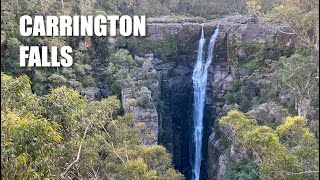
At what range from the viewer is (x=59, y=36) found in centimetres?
1775

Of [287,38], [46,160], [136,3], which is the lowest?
[46,160]

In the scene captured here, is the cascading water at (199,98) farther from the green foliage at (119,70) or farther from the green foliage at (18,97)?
the green foliage at (18,97)

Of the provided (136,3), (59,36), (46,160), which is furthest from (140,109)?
(136,3)

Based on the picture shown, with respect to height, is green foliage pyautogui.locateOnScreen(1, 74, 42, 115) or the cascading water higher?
green foliage pyautogui.locateOnScreen(1, 74, 42, 115)

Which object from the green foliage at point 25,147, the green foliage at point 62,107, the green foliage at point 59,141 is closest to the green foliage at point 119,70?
the green foliage at point 59,141

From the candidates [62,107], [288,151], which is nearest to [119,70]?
[288,151]

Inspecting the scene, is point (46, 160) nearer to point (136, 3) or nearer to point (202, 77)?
point (202, 77)

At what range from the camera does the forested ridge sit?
600cm

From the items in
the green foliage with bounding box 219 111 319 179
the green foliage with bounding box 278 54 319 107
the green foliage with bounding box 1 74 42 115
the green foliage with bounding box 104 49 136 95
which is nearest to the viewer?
the green foliage with bounding box 1 74 42 115

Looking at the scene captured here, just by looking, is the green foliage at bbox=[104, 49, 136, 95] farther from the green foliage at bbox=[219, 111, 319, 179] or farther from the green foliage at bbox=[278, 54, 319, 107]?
the green foliage at bbox=[219, 111, 319, 179]

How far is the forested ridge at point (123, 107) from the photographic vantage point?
6004mm

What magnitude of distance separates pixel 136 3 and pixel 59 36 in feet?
34.3

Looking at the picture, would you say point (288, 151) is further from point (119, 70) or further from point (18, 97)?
point (119, 70)

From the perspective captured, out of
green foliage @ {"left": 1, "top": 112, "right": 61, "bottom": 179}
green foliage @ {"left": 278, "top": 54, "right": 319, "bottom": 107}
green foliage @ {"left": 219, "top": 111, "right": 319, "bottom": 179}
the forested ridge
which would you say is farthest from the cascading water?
green foliage @ {"left": 1, "top": 112, "right": 61, "bottom": 179}
